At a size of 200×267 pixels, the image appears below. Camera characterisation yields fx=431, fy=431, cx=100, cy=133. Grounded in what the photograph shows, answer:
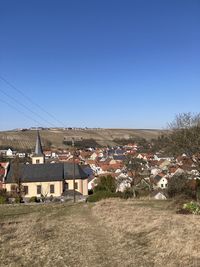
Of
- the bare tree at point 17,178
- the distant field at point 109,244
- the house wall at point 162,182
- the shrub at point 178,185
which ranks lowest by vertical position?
the house wall at point 162,182

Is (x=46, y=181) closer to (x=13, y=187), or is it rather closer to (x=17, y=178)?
(x=17, y=178)

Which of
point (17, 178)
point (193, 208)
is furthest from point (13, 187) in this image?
point (193, 208)

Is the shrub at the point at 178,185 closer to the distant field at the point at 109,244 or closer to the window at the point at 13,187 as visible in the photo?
the distant field at the point at 109,244

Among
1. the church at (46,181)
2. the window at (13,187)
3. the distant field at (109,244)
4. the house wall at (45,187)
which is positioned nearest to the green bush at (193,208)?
the distant field at (109,244)

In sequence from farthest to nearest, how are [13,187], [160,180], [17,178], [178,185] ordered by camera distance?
[160,180] < [13,187] < [17,178] < [178,185]

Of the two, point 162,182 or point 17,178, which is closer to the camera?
point 17,178

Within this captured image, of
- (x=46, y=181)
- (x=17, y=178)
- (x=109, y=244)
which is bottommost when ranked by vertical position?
(x=46, y=181)

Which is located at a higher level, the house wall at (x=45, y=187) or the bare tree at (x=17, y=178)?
the bare tree at (x=17, y=178)

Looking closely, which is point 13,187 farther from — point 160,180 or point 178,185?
point 178,185

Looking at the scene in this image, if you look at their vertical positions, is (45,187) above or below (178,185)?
below

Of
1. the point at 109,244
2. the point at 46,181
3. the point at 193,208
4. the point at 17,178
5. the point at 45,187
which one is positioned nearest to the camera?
the point at 109,244

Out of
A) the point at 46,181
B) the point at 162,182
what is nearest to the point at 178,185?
the point at 46,181

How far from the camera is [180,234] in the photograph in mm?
13984

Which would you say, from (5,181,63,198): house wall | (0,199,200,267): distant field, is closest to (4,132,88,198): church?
(5,181,63,198): house wall
